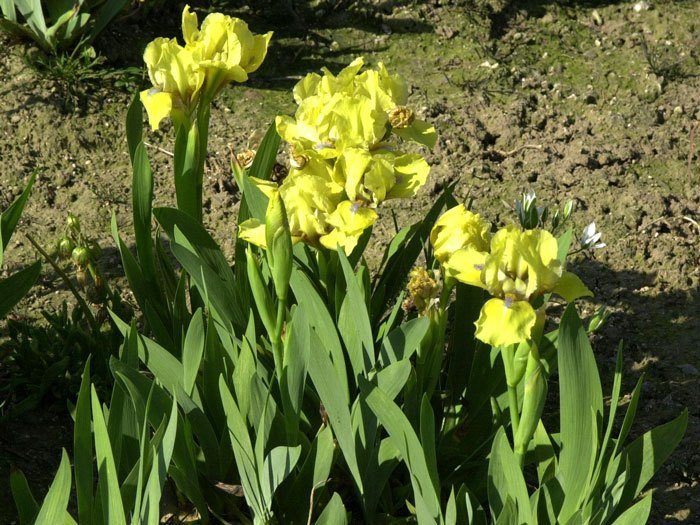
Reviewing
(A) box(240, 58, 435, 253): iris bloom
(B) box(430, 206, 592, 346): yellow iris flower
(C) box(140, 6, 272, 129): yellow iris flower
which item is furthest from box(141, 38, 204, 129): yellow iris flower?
(B) box(430, 206, 592, 346): yellow iris flower

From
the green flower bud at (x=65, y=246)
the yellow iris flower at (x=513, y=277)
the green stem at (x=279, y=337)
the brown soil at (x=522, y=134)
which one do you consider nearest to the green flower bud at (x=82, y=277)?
the green flower bud at (x=65, y=246)

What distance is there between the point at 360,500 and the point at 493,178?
5.67ft

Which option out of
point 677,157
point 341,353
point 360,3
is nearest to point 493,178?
point 677,157

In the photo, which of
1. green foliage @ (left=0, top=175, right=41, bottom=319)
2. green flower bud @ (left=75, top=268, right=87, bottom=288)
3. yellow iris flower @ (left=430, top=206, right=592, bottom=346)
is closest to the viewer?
yellow iris flower @ (left=430, top=206, right=592, bottom=346)

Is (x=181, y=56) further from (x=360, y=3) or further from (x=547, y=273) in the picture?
(x=360, y=3)

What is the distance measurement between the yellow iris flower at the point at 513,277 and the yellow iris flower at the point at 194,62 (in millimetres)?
688

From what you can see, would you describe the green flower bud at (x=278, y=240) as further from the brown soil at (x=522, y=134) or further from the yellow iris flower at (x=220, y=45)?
the brown soil at (x=522, y=134)

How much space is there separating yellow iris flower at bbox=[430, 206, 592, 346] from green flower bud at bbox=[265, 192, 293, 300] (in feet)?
0.97

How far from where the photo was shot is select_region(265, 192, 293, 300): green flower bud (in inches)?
58.6

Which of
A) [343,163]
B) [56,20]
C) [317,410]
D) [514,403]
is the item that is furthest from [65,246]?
[56,20]

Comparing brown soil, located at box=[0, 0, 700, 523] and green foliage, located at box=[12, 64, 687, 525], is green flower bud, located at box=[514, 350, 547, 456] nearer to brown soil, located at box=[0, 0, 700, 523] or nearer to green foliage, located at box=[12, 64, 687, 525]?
green foliage, located at box=[12, 64, 687, 525]

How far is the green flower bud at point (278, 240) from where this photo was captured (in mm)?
1487

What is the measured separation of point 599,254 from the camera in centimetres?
302

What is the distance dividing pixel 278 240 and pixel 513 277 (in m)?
0.42
